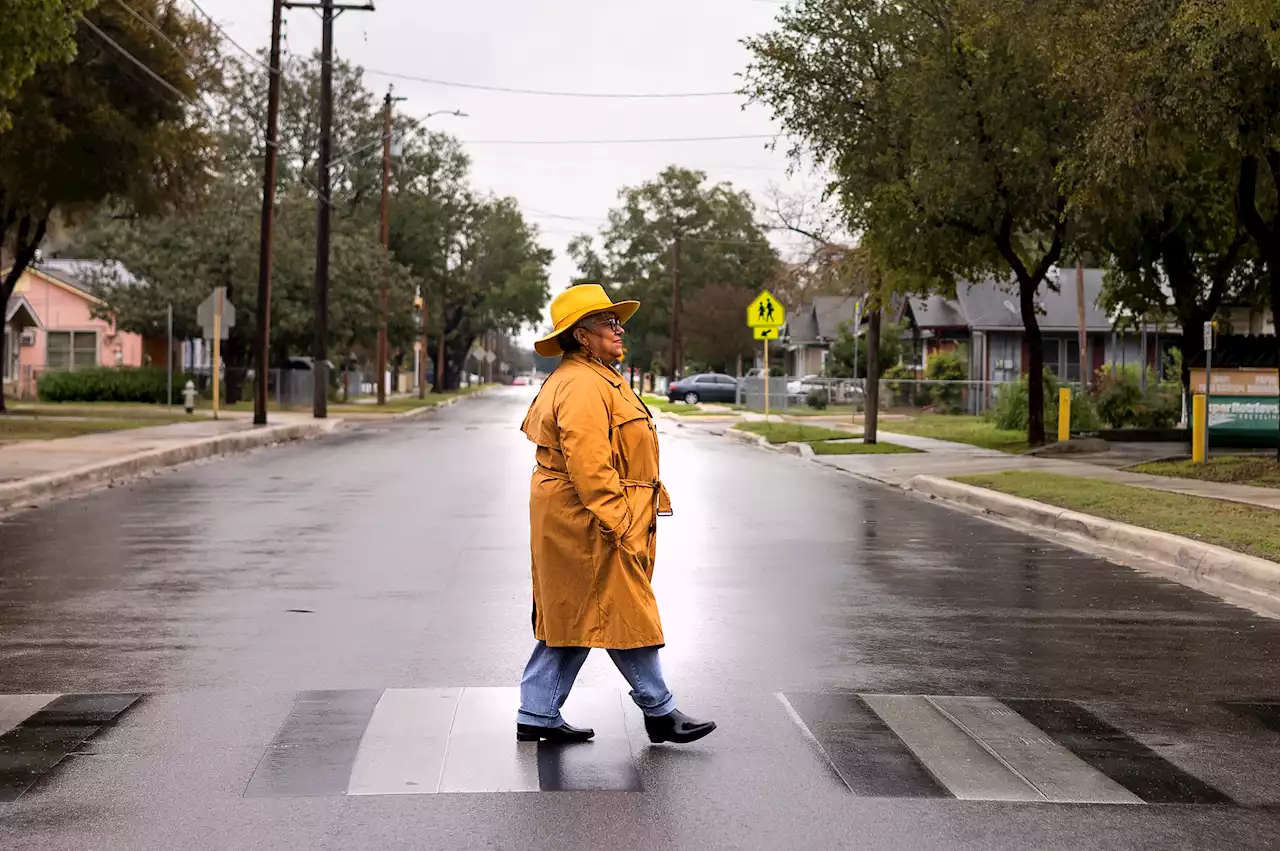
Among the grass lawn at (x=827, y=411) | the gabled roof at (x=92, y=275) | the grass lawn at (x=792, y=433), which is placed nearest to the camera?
the grass lawn at (x=792, y=433)

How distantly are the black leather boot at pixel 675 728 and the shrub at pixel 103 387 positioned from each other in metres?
48.3

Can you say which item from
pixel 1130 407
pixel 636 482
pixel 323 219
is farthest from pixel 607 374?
pixel 323 219

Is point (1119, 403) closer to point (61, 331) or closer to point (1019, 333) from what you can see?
point (1019, 333)

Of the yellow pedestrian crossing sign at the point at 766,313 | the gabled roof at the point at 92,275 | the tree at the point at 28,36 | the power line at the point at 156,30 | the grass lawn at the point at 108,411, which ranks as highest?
the power line at the point at 156,30

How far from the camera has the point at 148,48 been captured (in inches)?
1351

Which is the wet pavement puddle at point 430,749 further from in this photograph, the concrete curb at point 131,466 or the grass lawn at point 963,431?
the grass lawn at point 963,431

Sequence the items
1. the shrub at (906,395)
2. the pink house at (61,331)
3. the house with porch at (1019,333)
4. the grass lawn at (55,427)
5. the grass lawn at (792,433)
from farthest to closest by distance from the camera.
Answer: the pink house at (61,331), the house with porch at (1019,333), the shrub at (906,395), the grass lawn at (792,433), the grass lawn at (55,427)

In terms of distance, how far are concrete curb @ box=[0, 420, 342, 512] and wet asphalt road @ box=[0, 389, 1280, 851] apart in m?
2.47

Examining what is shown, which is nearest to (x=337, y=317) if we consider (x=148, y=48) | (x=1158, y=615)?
(x=148, y=48)

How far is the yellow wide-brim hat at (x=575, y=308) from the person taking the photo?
6.73 m

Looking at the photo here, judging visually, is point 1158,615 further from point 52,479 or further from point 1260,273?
point 1260,273

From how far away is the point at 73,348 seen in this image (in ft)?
200

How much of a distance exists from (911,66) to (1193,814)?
24150 mm

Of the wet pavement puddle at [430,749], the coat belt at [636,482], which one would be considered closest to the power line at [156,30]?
the wet pavement puddle at [430,749]
